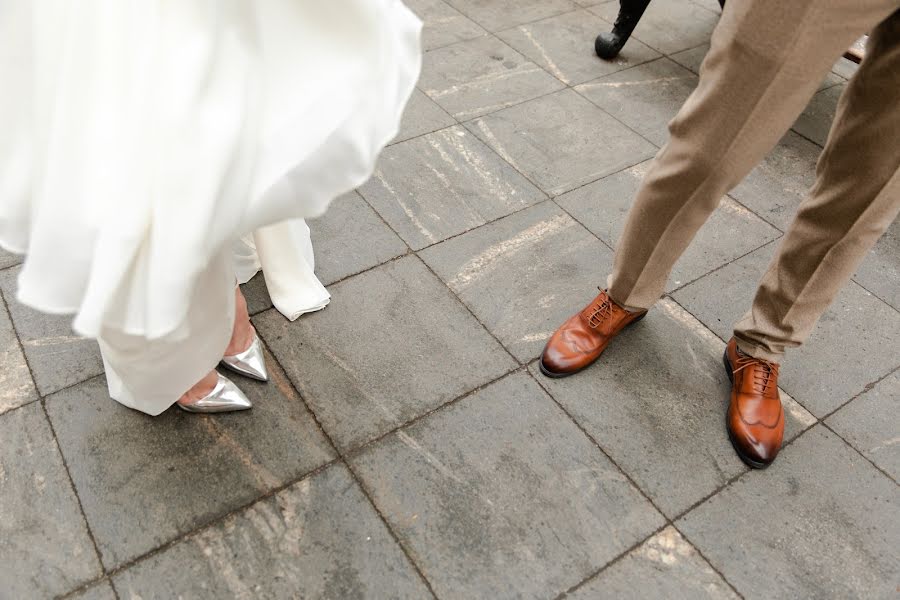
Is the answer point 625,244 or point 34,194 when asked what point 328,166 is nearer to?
point 34,194

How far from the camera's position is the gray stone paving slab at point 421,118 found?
3156 mm

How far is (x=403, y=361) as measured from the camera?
2.20m

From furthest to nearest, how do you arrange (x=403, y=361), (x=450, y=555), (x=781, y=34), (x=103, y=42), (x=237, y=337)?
(x=403, y=361)
(x=237, y=337)
(x=450, y=555)
(x=781, y=34)
(x=103, y=42)

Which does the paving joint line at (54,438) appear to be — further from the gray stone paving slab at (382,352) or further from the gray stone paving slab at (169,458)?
the gray stone paving slab at (382,352)

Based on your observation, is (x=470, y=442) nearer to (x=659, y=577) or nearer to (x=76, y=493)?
(x=659, y=577)

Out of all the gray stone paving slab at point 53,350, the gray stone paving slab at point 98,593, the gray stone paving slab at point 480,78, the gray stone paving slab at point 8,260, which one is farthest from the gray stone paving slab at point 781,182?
the gray stone paving slab at point 8,260

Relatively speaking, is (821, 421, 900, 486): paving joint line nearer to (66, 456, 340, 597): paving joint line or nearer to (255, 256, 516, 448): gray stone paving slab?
(255, 256, 516, 448): gray stone paving slab

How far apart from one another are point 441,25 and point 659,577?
10.5 feet

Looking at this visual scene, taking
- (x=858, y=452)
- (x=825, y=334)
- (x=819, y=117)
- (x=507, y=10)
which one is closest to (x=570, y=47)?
(x=507, y=10)

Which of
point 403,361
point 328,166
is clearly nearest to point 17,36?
point 328,166

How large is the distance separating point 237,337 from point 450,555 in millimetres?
872

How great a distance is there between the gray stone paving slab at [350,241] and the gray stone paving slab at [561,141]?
72cm

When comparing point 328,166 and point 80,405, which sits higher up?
point 328,166

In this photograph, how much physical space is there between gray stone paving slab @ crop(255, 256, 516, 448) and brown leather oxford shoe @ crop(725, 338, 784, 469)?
0.69 metres
